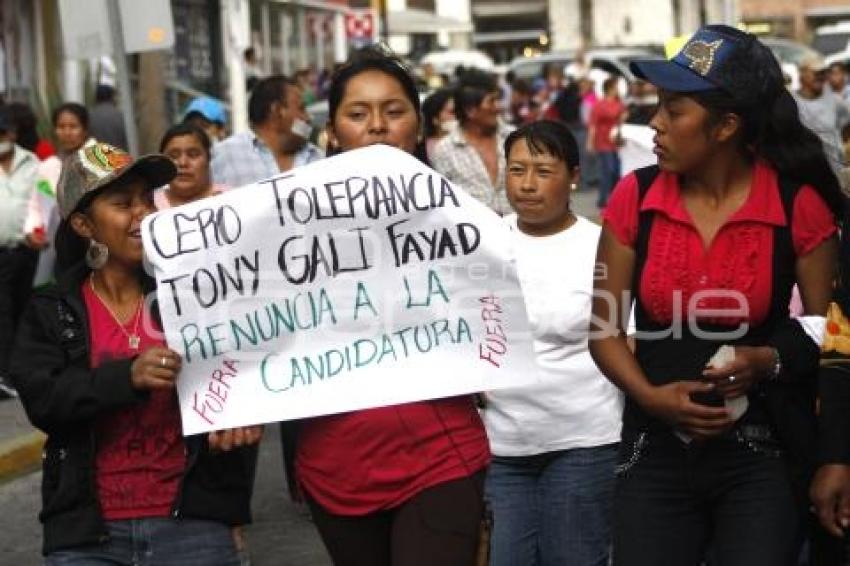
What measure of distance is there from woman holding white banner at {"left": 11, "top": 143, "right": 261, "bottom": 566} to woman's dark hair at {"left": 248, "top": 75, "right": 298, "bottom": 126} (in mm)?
5560

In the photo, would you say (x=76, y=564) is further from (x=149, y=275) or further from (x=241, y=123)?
(x=241, y=123)

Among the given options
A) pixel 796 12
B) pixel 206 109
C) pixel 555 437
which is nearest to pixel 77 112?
pixel 206 109

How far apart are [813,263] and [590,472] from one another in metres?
1.47

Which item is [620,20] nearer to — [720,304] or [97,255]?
[97,255]

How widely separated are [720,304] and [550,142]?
1674 mm

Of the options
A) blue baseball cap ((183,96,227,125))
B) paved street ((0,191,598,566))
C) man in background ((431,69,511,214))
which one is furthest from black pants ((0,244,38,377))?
man in background ((431,69,511,214))

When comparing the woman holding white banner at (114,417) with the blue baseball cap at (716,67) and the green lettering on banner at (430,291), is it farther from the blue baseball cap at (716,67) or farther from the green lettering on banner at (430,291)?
the blue baseball cap at (716,67)

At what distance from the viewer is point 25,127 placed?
507 inches

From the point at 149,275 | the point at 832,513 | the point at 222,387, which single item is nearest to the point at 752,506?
the point at 832,513

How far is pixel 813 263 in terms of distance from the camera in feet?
13.8

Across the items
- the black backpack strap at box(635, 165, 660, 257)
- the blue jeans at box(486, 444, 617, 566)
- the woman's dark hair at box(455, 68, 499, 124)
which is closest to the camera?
the black backpack strap at box(635, 165, 660, 257)

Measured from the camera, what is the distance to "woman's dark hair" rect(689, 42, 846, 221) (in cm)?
424

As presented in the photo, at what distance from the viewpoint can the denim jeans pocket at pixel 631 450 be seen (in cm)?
430

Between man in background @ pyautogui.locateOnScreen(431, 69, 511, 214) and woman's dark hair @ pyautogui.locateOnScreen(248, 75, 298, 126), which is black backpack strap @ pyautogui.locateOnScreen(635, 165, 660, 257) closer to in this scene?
man in background @ pyautogui.locateOnScreen(431, 69, 511, 214)
